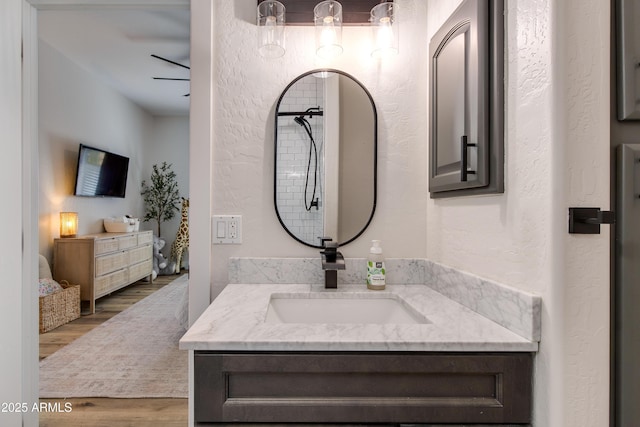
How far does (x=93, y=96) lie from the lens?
4.07 metres

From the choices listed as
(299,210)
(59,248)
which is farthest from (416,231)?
(59,248)

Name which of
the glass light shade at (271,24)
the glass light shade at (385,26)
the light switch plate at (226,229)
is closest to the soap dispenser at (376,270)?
the light switch plate at (226,229)

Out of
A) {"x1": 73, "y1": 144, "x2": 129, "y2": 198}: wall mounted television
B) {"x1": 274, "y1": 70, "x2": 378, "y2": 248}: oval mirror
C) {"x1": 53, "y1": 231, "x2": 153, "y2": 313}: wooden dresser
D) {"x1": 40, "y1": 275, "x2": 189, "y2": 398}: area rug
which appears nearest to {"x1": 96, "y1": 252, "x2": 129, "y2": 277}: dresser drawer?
{"x1": 53, "y1": 231, "x2": 153, "y2": 313}: wooden dresser

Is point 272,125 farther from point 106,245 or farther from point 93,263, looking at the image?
point 106,245

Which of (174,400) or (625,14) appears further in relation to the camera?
(174,400)

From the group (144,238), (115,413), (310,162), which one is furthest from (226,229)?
(144,238)

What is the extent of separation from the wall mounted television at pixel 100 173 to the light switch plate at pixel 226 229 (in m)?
3.42

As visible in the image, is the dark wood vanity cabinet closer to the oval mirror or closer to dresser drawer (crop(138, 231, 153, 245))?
the oval mirror

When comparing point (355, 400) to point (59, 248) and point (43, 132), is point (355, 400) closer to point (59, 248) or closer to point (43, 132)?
point (59, 248)

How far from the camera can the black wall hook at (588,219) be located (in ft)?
2.23

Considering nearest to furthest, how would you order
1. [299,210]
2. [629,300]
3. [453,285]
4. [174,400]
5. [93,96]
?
[629,300] < [453,285] < [299,210] < [174,400] < [93,96]

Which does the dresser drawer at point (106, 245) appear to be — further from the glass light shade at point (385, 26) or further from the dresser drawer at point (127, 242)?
the glass light shade at point (385, 26)

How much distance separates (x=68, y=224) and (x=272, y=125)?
3.36 meters

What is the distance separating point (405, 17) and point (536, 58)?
77cm
